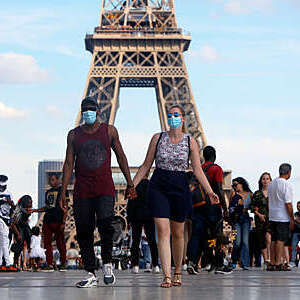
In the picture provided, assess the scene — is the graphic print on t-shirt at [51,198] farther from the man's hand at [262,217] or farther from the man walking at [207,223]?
the man's hand at [262,217]

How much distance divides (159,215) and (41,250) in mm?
9423

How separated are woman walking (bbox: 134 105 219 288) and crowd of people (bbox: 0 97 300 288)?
0.03 feet

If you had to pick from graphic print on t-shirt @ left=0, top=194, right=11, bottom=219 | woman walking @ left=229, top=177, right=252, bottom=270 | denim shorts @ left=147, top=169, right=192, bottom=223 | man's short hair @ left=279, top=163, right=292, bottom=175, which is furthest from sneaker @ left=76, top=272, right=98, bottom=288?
woman walking @ left=229, top=177, right=252, bottom=270

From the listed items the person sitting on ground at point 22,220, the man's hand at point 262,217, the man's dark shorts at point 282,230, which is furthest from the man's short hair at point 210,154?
the person sitting on ground at point 22,220

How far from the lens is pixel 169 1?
62.1 m

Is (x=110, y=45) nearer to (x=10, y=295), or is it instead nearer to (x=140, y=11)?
(x=140, y=11)

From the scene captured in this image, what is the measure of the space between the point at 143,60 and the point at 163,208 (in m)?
53.8

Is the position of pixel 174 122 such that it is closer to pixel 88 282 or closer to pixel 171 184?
pixel 171 184

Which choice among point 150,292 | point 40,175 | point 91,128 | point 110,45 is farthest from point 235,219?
point 40,175

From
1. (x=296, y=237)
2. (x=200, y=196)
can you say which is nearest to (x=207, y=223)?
(x=200, y=196)

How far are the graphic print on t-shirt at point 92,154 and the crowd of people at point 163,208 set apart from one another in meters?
0.01

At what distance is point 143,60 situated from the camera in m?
62.1

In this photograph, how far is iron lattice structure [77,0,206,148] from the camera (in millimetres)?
60281

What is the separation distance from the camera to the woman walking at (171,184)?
877cm
